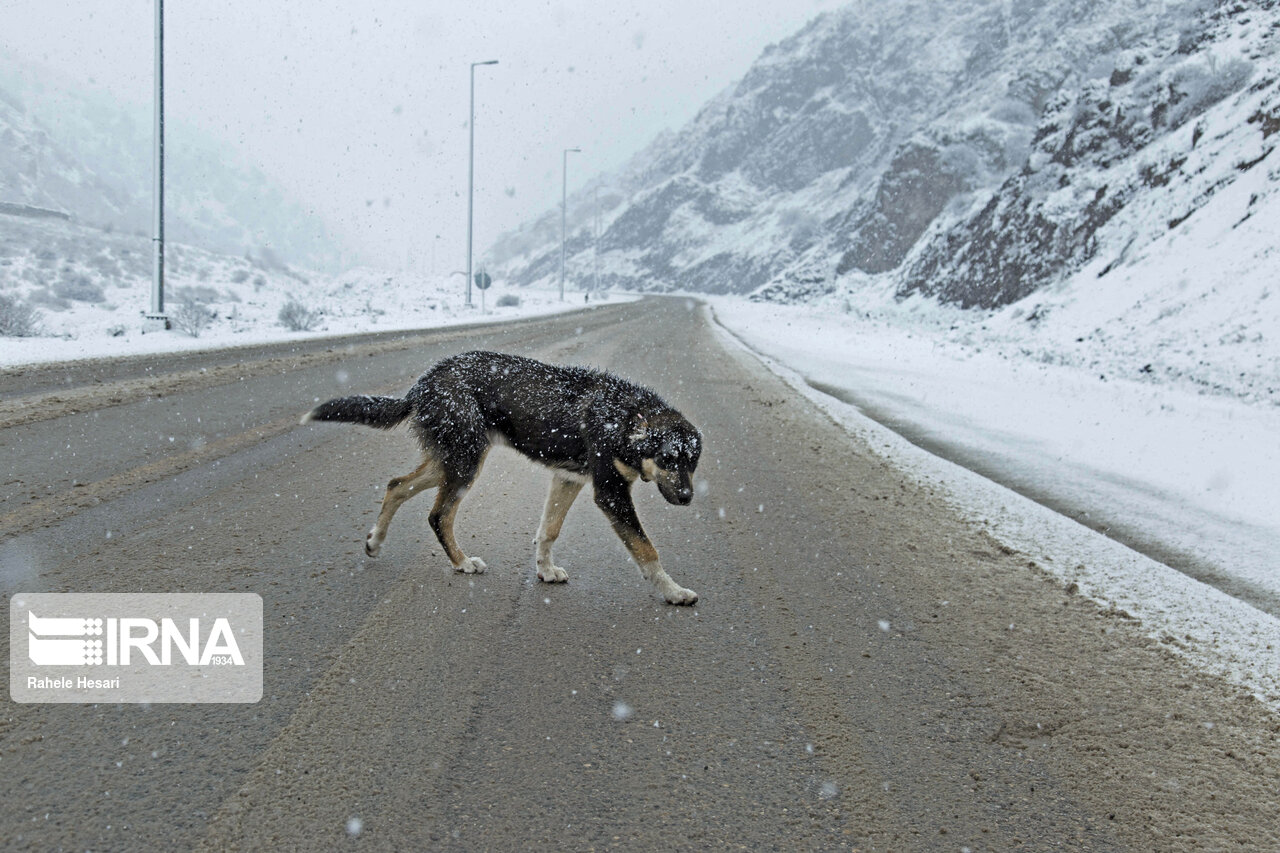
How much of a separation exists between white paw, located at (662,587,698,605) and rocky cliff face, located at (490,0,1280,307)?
86.0 feet

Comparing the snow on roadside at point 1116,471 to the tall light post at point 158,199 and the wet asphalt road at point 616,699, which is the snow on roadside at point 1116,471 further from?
the tall light post at point 158,199

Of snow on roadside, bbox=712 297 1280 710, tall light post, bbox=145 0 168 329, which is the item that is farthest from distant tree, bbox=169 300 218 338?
snow on roadside, bbox=712 297 1280 710

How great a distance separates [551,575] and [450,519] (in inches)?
25.9

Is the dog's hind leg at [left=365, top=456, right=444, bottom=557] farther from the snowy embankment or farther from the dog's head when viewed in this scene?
the snowy embankment

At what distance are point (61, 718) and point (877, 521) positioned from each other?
16.1 feet

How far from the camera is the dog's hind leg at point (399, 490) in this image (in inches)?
181

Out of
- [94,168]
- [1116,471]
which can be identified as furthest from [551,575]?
[94,168]

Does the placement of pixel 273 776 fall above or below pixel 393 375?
below

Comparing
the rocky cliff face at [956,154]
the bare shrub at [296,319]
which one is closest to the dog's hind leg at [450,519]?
the bare shrub at [296,319]

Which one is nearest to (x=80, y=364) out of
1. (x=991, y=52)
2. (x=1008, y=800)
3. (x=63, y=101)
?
(x=1008, y=800)

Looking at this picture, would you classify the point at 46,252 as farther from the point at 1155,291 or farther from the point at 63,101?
the point at 63,101

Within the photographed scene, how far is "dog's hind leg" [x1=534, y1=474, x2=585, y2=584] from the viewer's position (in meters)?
4.50

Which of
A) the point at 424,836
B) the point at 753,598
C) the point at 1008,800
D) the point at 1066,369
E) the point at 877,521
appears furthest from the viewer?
the point at 1066,369

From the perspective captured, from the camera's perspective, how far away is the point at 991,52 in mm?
97375
